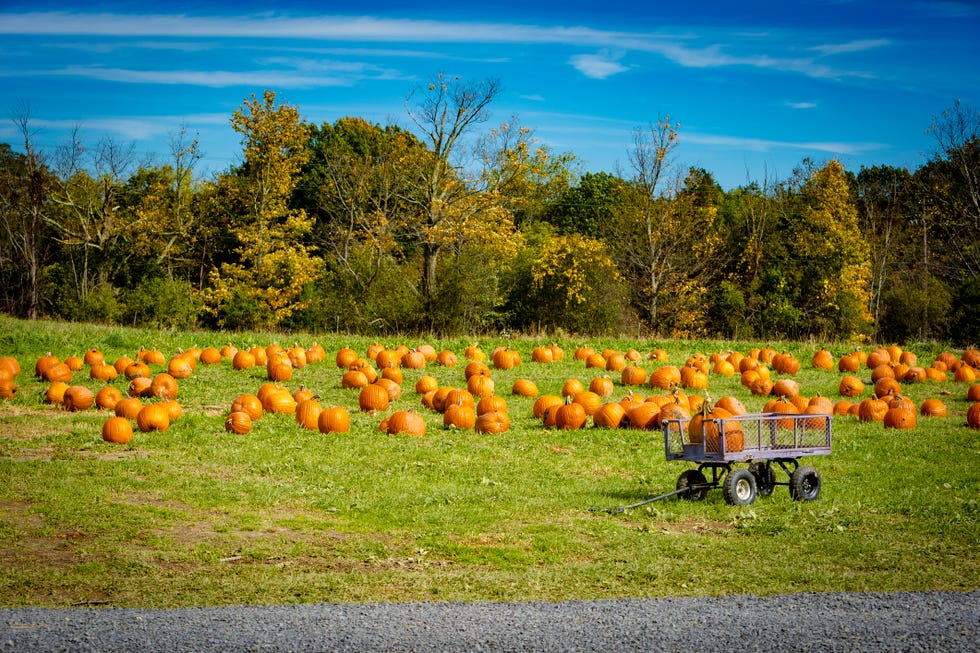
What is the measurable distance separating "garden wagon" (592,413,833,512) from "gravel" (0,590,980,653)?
2.87m

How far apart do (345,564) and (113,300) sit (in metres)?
35.3

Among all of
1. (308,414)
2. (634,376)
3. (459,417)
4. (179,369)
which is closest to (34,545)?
(308,414)

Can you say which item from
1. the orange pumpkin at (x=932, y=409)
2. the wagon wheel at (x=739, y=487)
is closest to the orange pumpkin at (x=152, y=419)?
the wagon wheel at (x=739, y=487)

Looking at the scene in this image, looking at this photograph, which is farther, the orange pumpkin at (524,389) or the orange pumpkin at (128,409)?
the orange pumpkin at (524,389)

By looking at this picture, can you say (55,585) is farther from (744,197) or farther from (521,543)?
(744,197)

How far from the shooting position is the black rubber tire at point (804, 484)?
963 centimetres

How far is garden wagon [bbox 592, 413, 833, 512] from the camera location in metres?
9.48

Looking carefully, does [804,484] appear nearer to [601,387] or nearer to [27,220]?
[601,387]

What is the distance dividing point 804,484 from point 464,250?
33500 millimetres

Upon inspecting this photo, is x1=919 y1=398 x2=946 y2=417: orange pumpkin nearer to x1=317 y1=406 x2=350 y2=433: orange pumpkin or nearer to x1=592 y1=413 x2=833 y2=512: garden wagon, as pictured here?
x1=592 y1=413 x2=833 y2=512: garden wagon

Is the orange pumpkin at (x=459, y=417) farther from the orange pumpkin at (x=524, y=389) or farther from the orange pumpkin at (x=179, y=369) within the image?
the orange pumpkin at (x=179, y=369)

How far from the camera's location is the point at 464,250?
140ft

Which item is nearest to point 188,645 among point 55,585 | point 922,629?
point 55,585

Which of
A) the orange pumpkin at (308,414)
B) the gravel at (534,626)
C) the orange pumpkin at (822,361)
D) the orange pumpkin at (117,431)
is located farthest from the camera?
the orange pumpkin at (822,361)
